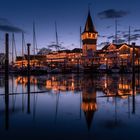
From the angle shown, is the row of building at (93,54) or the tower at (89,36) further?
the tower at (89,36)

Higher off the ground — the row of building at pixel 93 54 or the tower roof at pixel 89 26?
the tower roof at pixel 89 26

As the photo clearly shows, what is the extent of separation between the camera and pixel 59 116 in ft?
28.7

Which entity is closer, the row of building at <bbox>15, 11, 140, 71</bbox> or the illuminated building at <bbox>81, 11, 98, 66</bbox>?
the row of building at <bbox>15, 11, 140, 71</bbox>

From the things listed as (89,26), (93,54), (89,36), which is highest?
(89,26)

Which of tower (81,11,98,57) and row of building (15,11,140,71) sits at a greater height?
tower (81,11,98,57)

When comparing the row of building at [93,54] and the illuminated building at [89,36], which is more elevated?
the illuminated building at [89,36]

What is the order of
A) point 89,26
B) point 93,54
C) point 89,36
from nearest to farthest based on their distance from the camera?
point 93,54 < point 89,36 < point 89,26

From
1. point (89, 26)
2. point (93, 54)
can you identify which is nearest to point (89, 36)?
point (89, 26)

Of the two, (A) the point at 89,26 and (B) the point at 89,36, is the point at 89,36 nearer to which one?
(B) the point at 89,36

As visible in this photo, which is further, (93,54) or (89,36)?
(89,36)

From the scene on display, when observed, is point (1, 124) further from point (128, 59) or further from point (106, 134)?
point (128, 59)

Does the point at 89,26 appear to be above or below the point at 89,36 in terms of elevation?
above

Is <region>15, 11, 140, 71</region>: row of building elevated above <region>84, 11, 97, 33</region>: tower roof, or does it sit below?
below

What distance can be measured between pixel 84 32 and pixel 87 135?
404 feet
